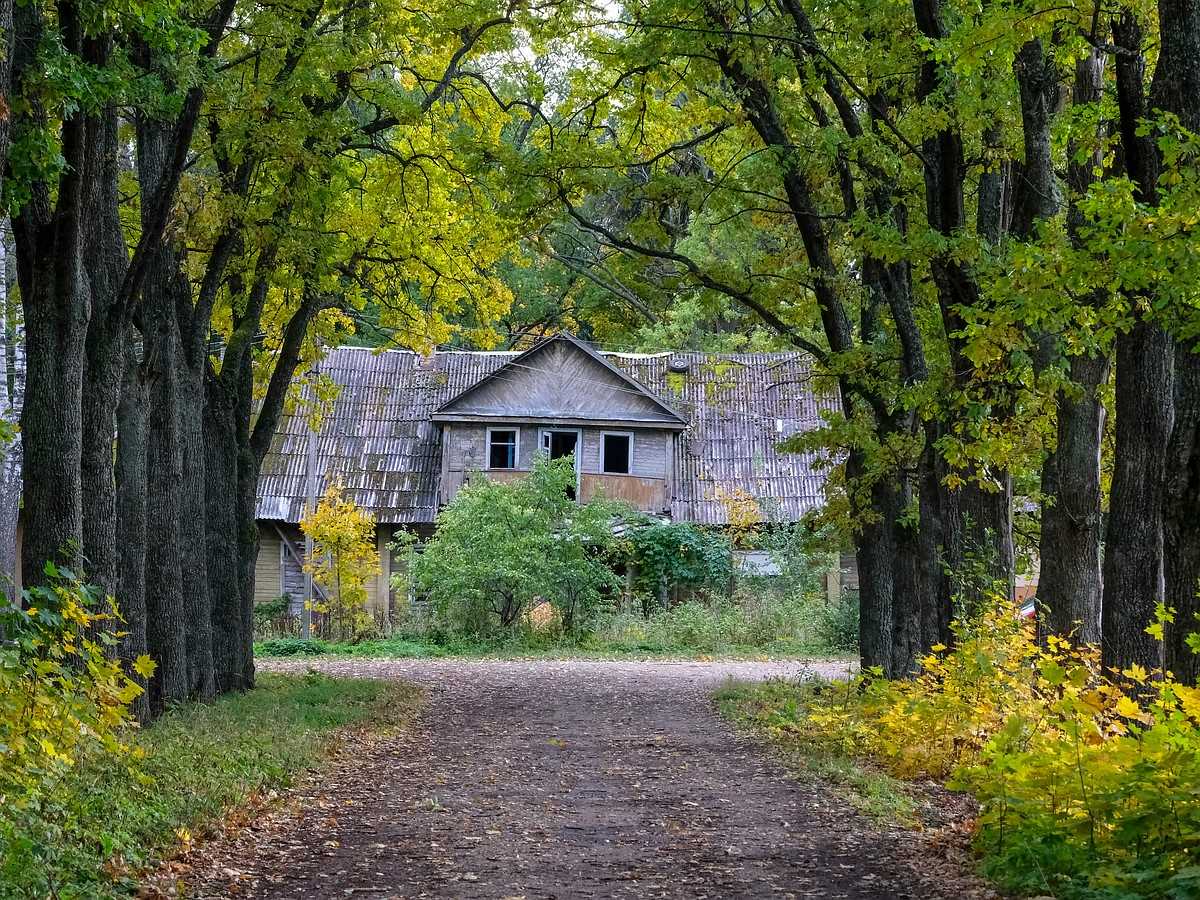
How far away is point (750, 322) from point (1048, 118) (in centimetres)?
670

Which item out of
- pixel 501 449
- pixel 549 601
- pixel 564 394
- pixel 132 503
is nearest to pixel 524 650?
pixel 549 601

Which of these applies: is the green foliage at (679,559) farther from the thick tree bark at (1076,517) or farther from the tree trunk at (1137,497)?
the tree trunk at (1137,497)

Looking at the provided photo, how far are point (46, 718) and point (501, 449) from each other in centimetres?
3205

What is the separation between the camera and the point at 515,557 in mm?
30672

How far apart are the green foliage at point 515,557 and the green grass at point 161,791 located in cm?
1480

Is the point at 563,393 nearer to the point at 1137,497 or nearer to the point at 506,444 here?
the point at 506,444

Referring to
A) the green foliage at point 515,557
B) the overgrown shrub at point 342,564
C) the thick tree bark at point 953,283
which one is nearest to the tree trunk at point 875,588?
the thick tree bark at point 953,283

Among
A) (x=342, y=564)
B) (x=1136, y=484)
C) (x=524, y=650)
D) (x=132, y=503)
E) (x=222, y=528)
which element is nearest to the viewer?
(x=1136, y=484)

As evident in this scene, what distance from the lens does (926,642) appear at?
50.9 feet

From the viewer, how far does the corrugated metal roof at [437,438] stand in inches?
1523

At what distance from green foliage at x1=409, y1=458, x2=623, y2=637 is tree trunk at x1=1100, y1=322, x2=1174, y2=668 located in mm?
20271

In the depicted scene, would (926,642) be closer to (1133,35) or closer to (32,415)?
(1133,35)

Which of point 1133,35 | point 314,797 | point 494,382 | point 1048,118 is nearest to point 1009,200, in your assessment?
point 1048,118

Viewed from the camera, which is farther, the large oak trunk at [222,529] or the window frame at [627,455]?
the window frame at [627,455]
